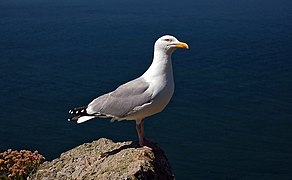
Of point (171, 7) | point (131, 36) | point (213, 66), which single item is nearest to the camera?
point (213, 66)

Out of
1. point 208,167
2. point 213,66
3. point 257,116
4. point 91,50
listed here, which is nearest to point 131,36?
point 91,50

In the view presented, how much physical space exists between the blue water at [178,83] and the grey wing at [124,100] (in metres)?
9.07

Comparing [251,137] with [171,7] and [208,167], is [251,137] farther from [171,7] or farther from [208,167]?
[171,7]

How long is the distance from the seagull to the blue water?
29.8 ft

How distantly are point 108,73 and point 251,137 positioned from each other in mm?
9503

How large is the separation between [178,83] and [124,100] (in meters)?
16.8

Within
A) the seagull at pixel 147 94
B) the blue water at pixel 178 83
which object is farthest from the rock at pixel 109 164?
the blue water at pixel 178 83

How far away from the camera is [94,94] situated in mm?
21703

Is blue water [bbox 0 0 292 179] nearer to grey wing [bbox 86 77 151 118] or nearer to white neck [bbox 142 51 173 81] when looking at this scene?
grey wing [bbox 86 77 151 118]

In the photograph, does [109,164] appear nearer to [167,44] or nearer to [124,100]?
[124,100]

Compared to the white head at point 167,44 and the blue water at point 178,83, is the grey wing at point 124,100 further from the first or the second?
the blue water at point 178,83

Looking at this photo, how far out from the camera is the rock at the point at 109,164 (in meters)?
5.74

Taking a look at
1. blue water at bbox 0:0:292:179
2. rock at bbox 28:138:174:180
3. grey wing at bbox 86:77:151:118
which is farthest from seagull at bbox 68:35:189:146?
blue water at bbox 0:0:292:179

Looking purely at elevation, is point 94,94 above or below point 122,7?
below
